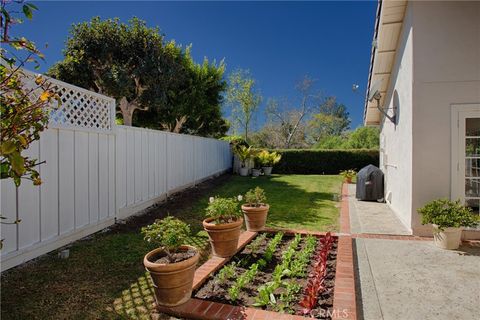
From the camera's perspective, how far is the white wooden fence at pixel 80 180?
4465 mm

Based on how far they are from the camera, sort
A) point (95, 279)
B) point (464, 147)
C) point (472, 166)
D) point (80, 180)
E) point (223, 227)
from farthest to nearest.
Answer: point (472, 166), point (464, 147), point (80, 180), point (223, 227), point (95, 279)

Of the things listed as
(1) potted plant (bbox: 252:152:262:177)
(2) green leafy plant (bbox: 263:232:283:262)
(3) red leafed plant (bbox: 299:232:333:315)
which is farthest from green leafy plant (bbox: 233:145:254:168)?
(3) red leafed plant (bbox: 299:232:333:315)

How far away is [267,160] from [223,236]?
14.7 meters

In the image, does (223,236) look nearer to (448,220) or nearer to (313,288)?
(313,288)

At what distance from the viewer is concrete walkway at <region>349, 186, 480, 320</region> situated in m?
3.39

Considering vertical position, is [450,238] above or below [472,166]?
below

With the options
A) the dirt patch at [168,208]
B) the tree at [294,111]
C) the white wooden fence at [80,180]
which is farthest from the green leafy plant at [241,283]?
the tree at [294,111]

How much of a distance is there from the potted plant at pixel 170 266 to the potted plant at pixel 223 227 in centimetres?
100

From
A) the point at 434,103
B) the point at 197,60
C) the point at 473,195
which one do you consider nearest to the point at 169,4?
the point at 197,60

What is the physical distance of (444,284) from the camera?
4051 mm

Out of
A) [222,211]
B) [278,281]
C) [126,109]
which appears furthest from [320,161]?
[278,281]

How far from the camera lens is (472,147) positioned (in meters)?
6.14

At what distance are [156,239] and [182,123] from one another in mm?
14284

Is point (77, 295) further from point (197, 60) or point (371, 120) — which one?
point (197, 60)
